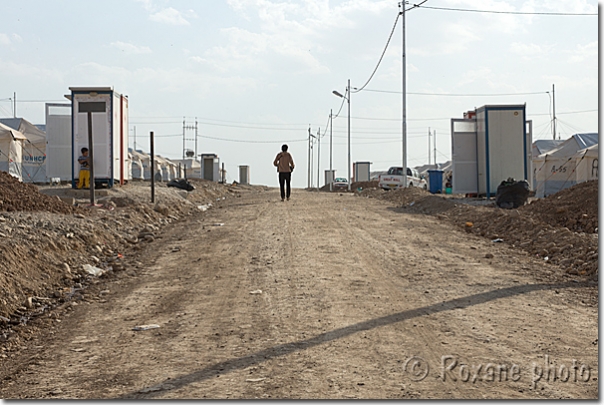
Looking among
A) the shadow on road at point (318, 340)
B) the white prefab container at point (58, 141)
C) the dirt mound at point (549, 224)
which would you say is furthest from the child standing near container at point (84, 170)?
the shadow on road at point (318, 340)

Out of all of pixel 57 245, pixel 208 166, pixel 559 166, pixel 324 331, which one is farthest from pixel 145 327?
pixel 208 166

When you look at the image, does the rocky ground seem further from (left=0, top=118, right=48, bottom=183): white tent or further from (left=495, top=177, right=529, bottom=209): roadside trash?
(left=0, top=118, right=48, bottom=183): white tent

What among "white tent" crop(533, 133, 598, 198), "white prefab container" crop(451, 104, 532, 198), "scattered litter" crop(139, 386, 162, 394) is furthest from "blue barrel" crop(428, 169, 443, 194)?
"scattered litter" crop(139, 386, 162, 394)

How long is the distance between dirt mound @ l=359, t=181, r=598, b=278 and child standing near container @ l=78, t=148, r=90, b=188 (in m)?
9.48

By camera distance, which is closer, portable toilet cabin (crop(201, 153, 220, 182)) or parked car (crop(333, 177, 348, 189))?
portable toilet cabin (crop(201, 153, 220, 182))

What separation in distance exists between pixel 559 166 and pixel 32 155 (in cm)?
2700

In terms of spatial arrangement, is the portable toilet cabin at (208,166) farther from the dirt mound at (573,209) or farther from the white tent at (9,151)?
the dirt mound at (573,209)

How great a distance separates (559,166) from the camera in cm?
3306

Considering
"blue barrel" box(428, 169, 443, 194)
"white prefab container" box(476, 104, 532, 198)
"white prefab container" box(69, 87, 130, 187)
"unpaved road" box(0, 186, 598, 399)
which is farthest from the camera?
"blue barrel" box(428, 169, 443, 194)

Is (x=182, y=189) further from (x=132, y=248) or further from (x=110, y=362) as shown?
(x=110, y=362)

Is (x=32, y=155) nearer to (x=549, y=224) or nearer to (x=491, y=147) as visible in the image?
(x=491, y=147)

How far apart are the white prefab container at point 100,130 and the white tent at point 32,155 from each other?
15.0 meters

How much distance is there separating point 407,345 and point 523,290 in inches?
129

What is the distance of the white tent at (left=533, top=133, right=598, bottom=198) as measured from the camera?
32469 millimetres
